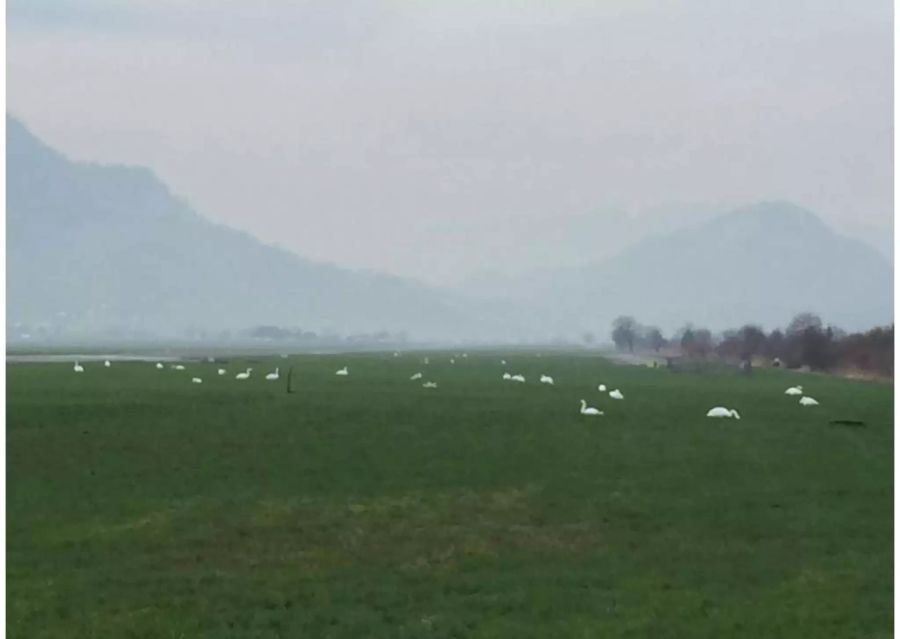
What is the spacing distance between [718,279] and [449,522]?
7.41 metres

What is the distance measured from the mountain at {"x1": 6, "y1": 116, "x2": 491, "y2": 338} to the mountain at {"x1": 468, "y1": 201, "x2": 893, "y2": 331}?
123 cm

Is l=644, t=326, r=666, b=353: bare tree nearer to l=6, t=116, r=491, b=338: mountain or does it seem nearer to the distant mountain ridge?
the distant mountain ridge

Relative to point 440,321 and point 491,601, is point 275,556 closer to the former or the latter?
point 491,601

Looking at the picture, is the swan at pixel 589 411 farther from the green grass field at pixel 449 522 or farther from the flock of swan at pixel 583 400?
the green grass field at pixel 449 522

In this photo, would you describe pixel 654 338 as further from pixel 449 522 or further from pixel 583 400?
pixel 449 522

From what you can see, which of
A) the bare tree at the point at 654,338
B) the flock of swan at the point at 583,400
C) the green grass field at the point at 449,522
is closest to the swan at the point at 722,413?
the flock of swan at the point at 583,400

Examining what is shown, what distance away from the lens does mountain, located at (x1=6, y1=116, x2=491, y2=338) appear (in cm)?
1211

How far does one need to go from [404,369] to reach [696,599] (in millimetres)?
19575

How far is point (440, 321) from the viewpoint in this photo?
12758 millimetres

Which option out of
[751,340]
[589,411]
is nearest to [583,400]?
[589,411]

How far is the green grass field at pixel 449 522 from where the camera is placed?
435 cm

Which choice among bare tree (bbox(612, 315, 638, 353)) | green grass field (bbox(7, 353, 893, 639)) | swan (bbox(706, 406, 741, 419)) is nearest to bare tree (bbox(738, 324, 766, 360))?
green grass field (bbox(7, 353, 893, 639))

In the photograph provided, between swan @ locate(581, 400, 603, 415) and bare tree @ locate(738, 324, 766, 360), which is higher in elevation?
bare tree @ locate(738, 324, 766, 360)

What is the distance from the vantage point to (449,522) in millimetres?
6234
